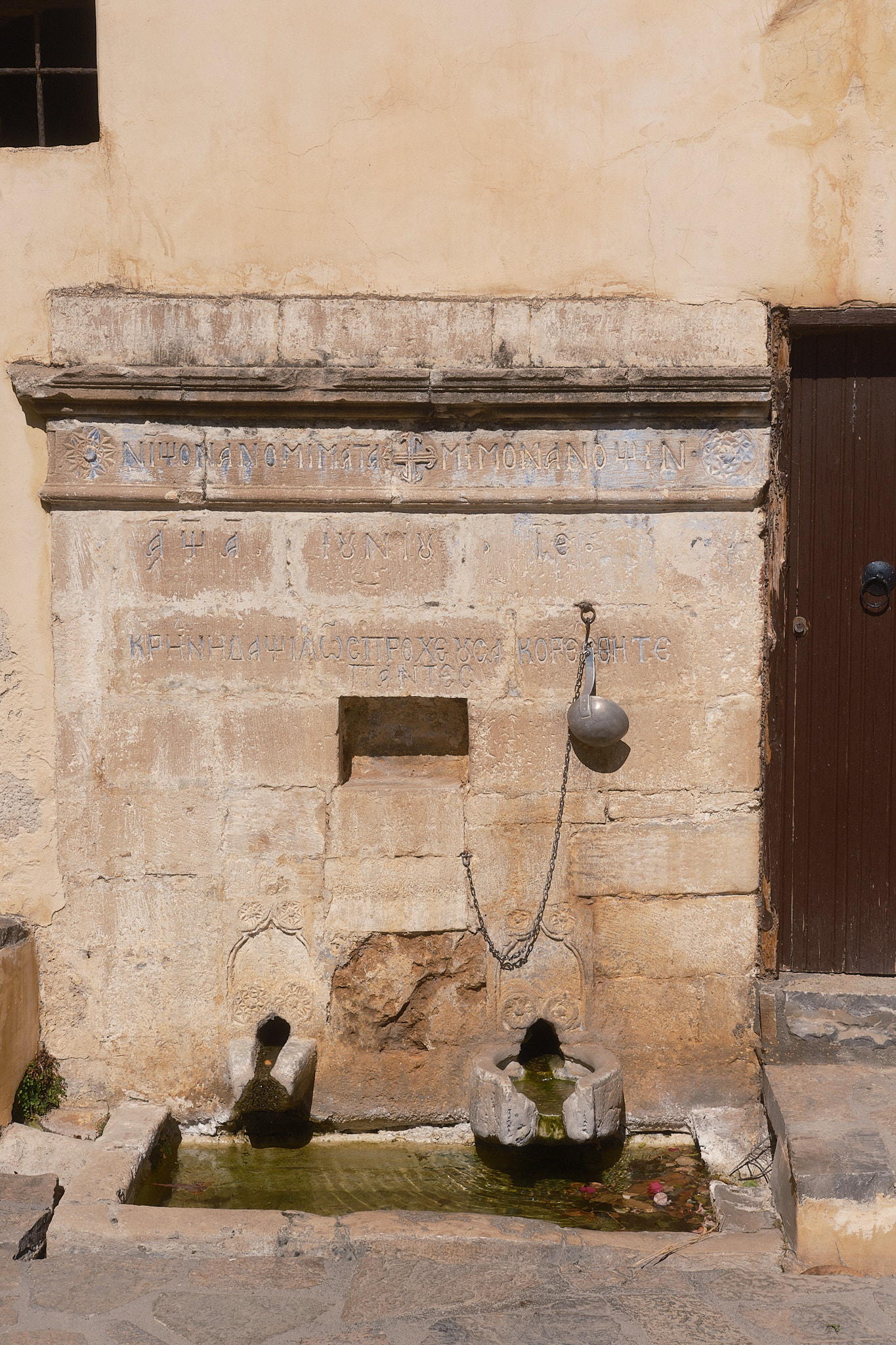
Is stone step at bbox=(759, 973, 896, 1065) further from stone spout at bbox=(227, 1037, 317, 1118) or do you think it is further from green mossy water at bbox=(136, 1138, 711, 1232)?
stone spout at bbox=(227, 1037, 317, 1118)

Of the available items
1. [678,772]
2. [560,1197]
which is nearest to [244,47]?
[678,772]

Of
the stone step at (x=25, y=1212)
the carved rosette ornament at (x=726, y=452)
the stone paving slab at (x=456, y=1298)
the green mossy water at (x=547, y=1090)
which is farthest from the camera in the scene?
the carved rosette ornament at (x=726, y=452)

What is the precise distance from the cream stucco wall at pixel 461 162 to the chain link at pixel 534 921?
1596 mm

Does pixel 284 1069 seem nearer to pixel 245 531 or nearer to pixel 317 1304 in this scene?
pixel 317 1304

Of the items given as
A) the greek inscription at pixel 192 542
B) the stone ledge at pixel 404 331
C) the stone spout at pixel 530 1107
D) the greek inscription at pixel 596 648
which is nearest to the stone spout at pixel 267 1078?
the stone spout at pixel 530 1107

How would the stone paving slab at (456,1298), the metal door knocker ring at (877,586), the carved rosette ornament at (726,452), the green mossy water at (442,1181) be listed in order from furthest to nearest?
the metal door knocker ring at (877,586)
the carved rosette ornament at (726,452)
the green mossy water at (442,1181)
the stone paving slab at (456,1298)

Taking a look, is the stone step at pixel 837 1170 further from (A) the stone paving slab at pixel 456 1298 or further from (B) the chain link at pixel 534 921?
(B) the chain link at pixel 534 921

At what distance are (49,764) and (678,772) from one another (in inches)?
81.7

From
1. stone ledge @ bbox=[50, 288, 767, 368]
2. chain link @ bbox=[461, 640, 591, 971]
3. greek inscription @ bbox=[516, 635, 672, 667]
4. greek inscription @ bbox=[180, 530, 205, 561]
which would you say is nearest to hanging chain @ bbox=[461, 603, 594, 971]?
chain link @ bbox=[461, 640, 591, 971]

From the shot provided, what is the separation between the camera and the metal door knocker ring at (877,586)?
3.41m

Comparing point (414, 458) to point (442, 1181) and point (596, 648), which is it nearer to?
point (596, 648)

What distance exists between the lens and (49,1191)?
285cm

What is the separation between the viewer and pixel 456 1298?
8.25 feet

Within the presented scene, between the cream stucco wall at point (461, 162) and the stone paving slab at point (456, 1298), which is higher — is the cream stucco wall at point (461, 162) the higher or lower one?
the higher one
